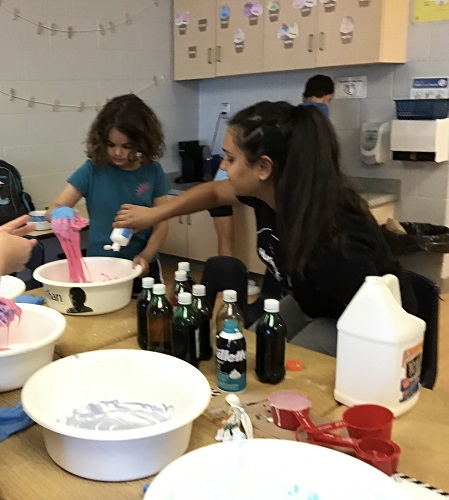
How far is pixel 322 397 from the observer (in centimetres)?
128

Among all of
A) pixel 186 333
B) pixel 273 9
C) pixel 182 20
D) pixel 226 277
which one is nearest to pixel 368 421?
pixel 186 333

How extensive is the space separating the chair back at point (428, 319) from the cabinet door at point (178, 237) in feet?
9.56

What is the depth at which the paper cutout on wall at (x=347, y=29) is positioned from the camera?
11.7ft

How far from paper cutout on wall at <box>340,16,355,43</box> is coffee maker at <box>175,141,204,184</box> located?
153 cm

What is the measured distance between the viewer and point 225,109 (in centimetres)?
474

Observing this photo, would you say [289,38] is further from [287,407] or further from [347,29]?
[287,407]

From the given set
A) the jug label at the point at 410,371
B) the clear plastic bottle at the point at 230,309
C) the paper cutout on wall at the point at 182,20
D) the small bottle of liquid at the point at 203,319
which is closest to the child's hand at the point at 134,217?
the small bottle of liquid at the point at 203,319

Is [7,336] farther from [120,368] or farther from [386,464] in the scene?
[386,464]

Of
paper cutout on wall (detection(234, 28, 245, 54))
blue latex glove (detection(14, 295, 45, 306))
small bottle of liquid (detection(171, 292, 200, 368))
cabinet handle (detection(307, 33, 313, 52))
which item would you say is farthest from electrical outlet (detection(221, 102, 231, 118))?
small bottle of liquid (detection(171, 292, 200, 368))

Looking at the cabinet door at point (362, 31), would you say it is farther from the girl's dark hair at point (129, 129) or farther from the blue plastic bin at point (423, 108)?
the girl's dark hair at point (129, 129)

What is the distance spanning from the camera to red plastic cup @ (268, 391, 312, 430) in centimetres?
114

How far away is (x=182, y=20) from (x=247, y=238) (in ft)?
5.85

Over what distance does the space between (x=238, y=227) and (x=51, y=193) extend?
1275mm

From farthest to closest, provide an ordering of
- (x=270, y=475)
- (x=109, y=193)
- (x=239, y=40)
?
(x=239, y=40) → (x=109, y=193) → (x=270, y=475)
